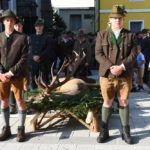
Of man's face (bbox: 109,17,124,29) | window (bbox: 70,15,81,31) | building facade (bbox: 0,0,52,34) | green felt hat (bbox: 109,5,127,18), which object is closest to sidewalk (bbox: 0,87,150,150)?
man's face (bbox: 109,17,124,29)

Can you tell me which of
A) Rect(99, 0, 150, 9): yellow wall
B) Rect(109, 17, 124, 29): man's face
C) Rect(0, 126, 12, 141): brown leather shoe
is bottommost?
Rect(0, 126, 12, 141): brown leather shoe

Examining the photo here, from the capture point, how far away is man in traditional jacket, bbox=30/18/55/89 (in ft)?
22.6

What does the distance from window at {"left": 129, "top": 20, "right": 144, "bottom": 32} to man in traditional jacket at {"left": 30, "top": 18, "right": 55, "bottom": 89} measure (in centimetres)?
1410

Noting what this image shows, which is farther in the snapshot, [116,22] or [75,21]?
[75,21]

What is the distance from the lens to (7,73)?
4.70m

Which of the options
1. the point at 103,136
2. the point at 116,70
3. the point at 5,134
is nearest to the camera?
the point at 116,70

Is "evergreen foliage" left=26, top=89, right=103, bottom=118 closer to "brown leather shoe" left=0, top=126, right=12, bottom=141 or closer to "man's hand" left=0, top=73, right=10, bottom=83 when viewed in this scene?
"brown leather shoe" left=0, top=126, right=12, bottom=141

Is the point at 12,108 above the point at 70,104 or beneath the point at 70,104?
beneath

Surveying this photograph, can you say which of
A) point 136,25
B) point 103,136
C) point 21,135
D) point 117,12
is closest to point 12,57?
point 21,135

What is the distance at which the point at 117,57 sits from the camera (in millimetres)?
4598

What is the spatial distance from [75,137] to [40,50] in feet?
8.56

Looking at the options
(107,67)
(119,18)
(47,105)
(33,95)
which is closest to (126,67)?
(107,67)

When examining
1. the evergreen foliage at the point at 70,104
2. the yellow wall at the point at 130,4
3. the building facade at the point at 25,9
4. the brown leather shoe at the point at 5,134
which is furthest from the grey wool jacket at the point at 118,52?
the yellow wall at the point at 130,4

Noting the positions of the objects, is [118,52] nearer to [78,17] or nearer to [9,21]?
[9,21]
